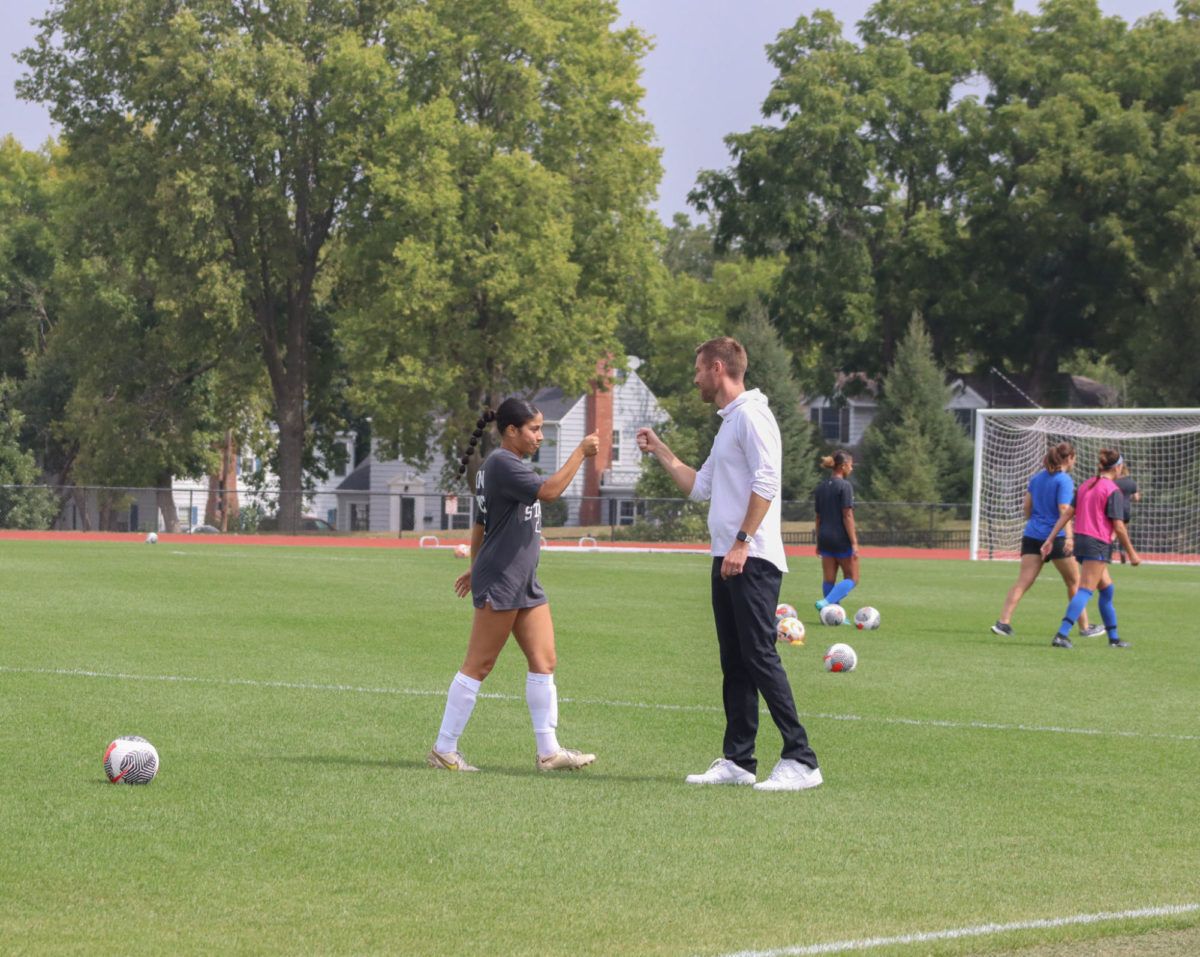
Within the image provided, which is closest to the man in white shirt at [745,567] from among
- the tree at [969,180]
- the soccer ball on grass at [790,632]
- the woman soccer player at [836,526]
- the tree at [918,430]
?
the soccer ball on grass at [790,632]

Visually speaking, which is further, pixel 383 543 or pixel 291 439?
pixel 291 439

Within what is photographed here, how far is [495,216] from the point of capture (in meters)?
56.0

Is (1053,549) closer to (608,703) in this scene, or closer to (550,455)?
(608,703)

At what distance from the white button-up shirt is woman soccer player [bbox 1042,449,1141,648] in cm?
1015

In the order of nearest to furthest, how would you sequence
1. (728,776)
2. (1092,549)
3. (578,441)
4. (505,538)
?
1. (728,776)
2. (505,538)
3. (1092,549)
4. (578,441)

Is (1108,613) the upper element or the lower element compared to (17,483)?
lower

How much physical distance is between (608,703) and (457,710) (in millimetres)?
3533

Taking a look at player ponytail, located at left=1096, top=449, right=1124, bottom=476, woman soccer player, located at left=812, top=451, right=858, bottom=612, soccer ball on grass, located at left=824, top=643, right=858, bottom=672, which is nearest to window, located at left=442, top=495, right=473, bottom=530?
woman soccer player, located at left=812, top=451, right=858, bottom=612

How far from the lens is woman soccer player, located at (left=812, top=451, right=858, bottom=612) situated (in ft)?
67.6

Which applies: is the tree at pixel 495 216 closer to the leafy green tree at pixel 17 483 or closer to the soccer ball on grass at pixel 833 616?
the leafy green tree at pixel 17 483

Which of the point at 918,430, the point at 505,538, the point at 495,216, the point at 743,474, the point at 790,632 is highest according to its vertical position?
the point at 495,216

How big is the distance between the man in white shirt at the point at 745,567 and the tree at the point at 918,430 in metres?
48.6

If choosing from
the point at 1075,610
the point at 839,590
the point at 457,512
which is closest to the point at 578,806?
the point at 1075,610

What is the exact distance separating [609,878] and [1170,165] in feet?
190
